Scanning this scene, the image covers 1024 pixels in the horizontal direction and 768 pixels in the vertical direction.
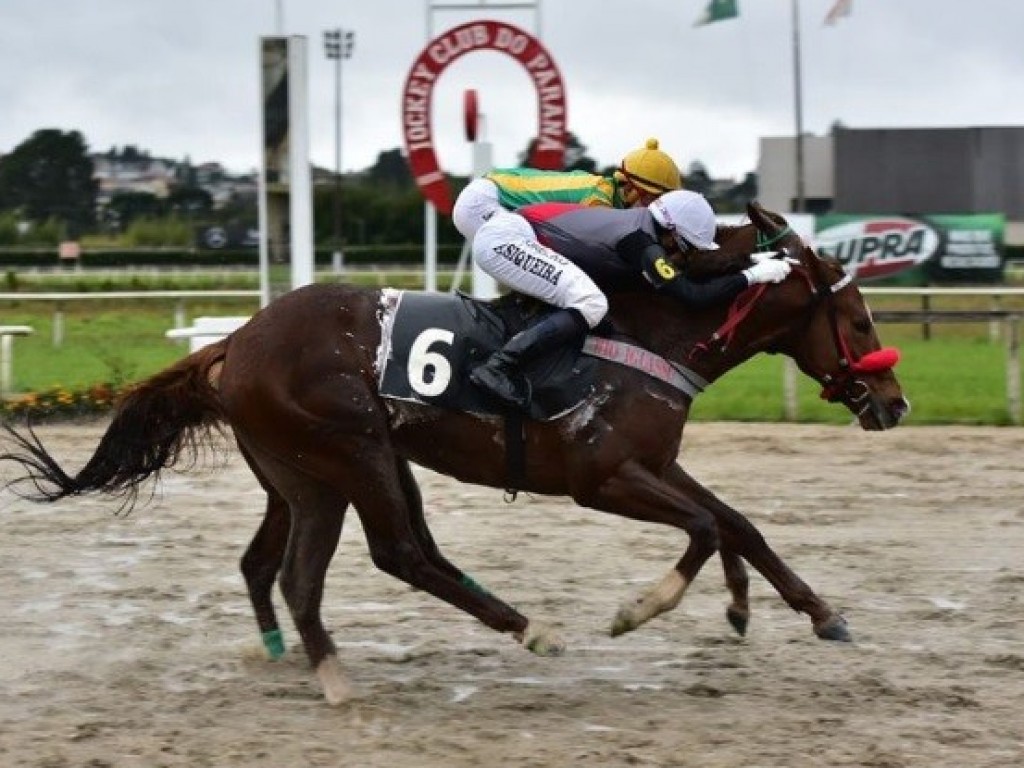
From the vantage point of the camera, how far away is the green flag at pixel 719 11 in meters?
26.5

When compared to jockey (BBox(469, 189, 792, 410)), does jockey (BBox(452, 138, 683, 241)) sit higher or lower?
higher

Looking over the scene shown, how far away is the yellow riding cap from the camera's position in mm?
6090

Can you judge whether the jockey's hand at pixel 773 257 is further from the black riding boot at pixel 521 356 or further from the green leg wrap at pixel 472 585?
the green leg wrap at pixel 472 585

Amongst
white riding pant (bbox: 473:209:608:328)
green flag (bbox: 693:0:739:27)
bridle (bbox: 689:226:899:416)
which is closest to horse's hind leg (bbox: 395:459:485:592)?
white riding pant (bbox: 473:209:608:328)

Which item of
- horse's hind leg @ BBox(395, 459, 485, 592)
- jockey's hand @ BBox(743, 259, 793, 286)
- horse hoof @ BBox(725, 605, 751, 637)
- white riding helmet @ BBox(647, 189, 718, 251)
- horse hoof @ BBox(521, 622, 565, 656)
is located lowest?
horse hoof @ BBox(725, 605, 751, 637)

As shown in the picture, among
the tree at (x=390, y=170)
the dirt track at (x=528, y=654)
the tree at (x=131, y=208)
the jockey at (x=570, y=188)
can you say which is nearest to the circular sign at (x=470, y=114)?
the dirt track at (x=528, y=654)

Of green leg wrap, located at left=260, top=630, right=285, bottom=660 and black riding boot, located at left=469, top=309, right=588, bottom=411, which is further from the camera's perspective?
green leg wrap, located at left=260, top=630, right=285, bottom=660

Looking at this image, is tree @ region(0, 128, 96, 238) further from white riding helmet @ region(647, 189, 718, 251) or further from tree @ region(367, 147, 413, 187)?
white riding helmet @ region(647, 189, 718, 251)

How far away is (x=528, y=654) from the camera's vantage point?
6281mm

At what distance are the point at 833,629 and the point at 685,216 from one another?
1.52 meters

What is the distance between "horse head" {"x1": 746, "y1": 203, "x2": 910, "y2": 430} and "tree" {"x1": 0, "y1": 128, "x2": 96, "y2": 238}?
51.0m

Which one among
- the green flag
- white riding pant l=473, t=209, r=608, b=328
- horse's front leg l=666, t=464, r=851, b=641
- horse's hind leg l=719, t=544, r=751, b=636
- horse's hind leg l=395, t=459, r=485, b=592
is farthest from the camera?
the green flag

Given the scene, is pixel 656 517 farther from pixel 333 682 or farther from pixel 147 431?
pixel 147 431

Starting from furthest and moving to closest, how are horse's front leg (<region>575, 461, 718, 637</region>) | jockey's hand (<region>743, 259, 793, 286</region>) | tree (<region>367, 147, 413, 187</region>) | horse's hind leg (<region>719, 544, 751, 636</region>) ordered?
tree (<region>367, 147, 413, 187</region>)
horse's hind leg (<region>719, 544, 751, 636</region>)
jockey's hand (<region>743, 259, 793, 286</region>)
horse's front leg (<region>575, 461, 718, 637</region>)
